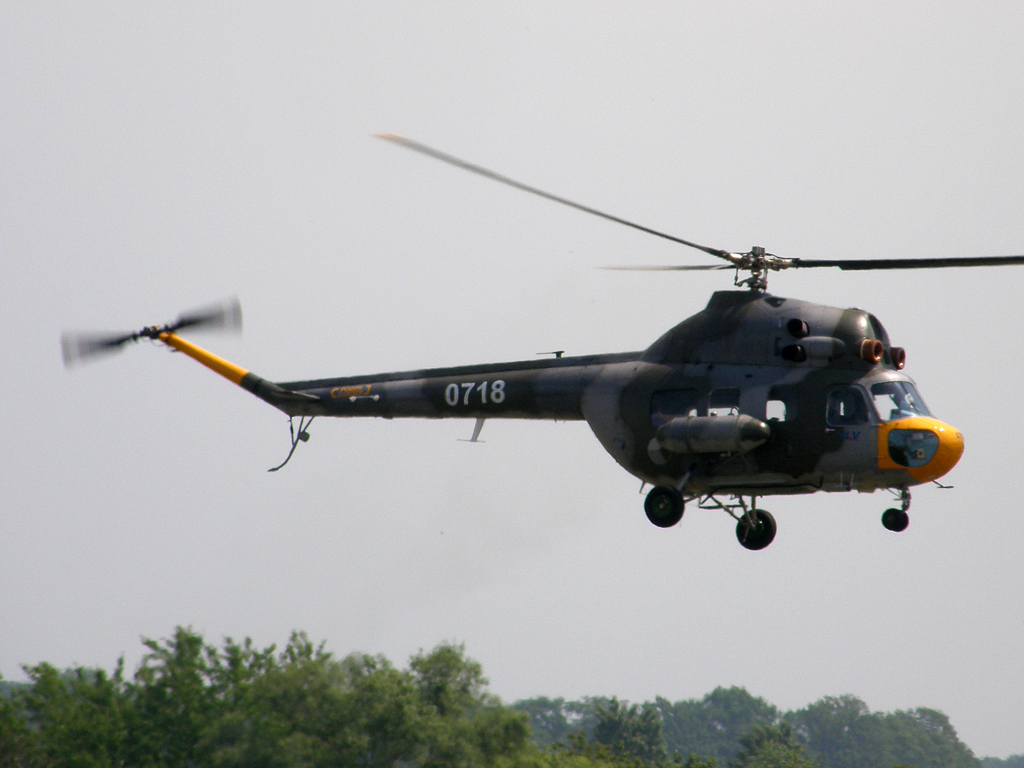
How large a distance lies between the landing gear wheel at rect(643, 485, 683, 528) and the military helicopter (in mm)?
22

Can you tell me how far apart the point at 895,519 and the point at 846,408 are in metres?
1.93

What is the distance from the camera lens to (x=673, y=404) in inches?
877

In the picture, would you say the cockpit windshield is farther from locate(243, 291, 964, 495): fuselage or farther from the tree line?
the tree line

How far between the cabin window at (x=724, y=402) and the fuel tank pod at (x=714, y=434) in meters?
0.32

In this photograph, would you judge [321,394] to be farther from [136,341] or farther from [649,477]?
[649,477]

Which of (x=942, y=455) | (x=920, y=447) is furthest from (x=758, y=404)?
(x=942, y=455)

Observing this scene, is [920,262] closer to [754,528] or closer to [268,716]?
[754,528]

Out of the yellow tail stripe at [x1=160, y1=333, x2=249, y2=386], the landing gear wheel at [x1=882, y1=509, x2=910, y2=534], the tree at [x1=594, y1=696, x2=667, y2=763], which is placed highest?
the tree at [x1=594, y1=696, x2=667, y2=763]

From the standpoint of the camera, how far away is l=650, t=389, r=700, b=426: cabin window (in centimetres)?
2200

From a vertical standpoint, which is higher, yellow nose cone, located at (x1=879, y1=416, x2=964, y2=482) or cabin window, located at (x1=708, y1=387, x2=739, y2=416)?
cabin window, located at (x1=708, y1=387, x2=739, y2=416)

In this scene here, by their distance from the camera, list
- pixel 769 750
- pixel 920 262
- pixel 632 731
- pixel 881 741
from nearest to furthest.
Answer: pixel 920 262 < pixel 632 731 < pixel 769 750 < pixel 881 741

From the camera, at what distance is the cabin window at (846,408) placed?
20625 mm

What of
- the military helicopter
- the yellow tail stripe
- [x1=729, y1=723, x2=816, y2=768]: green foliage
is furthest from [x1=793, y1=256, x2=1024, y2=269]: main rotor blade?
[x1=729, y1=723, x2=816, y2=768]: green foliage

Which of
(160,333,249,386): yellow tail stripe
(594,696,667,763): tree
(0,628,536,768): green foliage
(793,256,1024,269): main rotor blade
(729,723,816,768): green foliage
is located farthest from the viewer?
(729,723,816,768): green foliage
